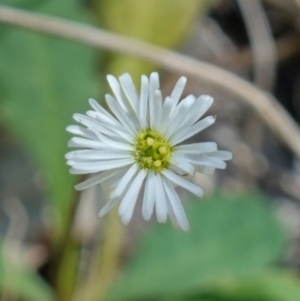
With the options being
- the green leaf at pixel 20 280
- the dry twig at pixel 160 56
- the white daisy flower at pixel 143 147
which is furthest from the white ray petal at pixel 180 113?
the green leaf at pixel 20 280

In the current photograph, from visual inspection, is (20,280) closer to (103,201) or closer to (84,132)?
(103,201)

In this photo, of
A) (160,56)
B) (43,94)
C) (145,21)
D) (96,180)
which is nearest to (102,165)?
(96,180)

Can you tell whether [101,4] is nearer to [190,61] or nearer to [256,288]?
[190,61]

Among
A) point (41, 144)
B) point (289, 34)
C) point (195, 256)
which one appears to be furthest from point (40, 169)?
point (289, 34)

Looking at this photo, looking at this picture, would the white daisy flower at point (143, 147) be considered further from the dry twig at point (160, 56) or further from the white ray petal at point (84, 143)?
the dry twig at point (160, 56)

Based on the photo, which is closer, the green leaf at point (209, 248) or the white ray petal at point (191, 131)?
the white ray petal at point (191, 131)

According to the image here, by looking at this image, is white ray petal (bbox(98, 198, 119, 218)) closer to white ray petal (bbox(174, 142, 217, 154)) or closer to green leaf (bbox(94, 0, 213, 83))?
white ray petal (bbox(174, 142, 217, 154))

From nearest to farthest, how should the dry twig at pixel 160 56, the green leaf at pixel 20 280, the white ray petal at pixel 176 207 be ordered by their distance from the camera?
the white ray petal at pixel 176 207 < the dry twig at pixel 160 56 < the green leaf at pixel 20 280

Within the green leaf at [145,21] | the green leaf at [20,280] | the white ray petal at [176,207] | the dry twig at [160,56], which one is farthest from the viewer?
the green leaf at [145,21]
